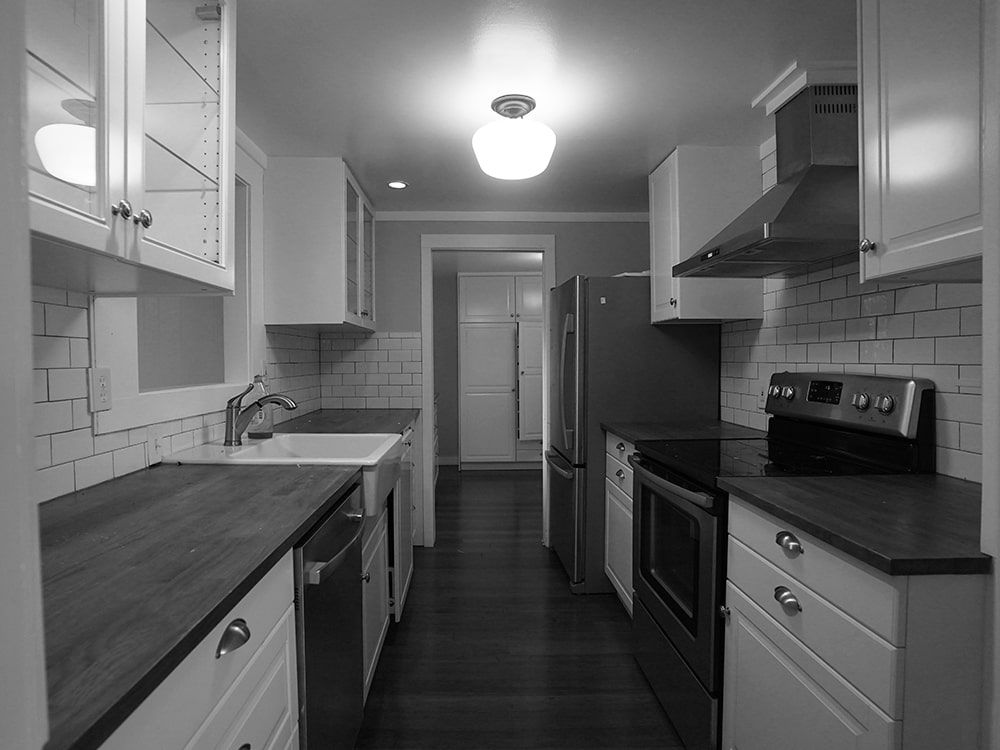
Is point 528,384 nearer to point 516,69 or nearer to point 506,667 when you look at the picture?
point 506,667

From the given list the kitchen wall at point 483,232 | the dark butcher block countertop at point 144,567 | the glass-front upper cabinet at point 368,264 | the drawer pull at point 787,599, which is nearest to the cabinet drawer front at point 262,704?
the dark butcher block countertop at point 144,567

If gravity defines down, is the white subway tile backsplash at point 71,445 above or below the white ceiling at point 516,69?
below

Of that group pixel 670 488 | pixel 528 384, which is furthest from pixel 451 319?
pixel 670 488

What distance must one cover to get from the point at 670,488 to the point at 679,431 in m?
0.81

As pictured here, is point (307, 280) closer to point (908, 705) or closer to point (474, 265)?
point (908, 705)

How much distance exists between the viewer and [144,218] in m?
1.02

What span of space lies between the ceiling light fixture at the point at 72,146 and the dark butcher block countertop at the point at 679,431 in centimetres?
193

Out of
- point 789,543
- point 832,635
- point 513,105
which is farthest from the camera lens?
point 513,105

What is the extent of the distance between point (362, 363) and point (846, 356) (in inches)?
106

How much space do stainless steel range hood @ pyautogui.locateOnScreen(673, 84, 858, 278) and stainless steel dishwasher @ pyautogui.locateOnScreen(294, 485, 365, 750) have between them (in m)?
1.47

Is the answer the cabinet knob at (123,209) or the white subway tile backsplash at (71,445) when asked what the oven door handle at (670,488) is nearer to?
the cabinet knob at (123,209)

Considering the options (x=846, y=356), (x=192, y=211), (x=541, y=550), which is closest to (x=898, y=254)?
(x=846, y=356)

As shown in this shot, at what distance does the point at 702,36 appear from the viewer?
169 cm

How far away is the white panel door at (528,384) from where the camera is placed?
19.6 ft
